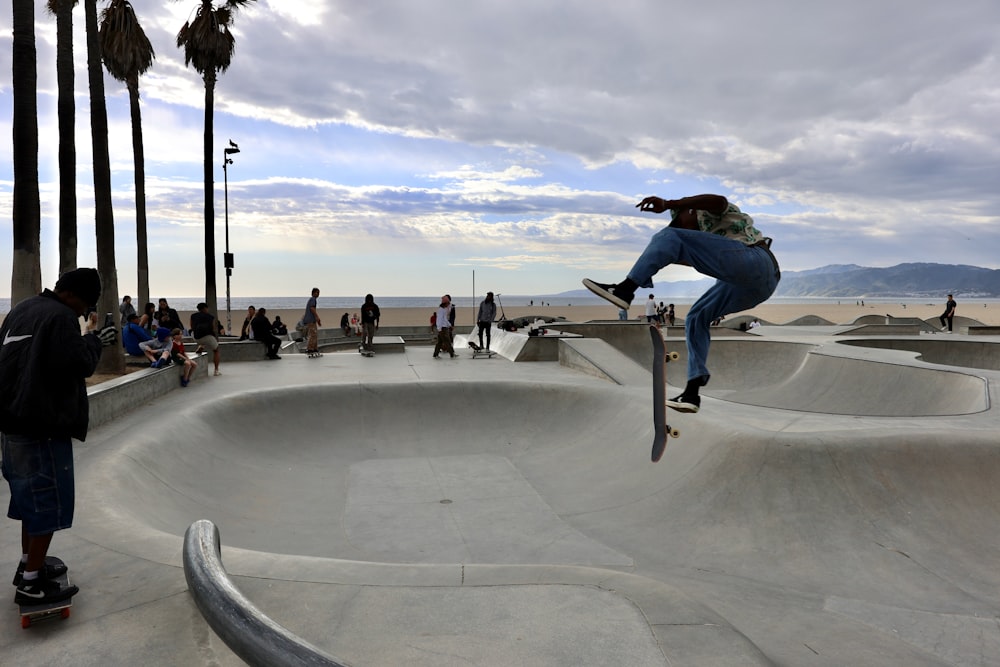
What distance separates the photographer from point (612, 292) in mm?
4379

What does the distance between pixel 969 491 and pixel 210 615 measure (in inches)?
284

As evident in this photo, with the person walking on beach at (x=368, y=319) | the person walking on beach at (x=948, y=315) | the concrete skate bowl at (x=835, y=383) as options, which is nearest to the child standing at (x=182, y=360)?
the person walking on beach at (x=368, y=319)

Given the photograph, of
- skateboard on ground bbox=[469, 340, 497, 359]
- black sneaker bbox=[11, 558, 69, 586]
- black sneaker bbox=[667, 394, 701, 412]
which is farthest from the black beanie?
skateboard on ground bbox=[469, 340, 497, 359]

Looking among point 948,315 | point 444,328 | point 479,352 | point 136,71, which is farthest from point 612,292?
point 948,315

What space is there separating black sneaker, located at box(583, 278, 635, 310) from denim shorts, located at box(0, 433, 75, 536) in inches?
134

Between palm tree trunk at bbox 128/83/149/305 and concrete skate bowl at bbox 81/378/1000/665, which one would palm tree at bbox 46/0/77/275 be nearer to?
concrete skate bowl at bbox 81/378/1000/665

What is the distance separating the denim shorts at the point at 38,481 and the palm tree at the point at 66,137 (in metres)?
9.92

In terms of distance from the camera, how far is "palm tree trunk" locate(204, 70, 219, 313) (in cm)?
2058

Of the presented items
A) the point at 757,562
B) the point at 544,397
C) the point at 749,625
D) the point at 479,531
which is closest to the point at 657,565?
the point at 757,562

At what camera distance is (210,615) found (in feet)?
7.51

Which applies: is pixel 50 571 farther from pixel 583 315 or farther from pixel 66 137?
pixel 583 315

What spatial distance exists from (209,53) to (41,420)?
23.2 m

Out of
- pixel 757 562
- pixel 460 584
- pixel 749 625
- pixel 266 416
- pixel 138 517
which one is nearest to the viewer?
pixel 460 584

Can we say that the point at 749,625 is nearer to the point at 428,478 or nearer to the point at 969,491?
the point at 969,491
